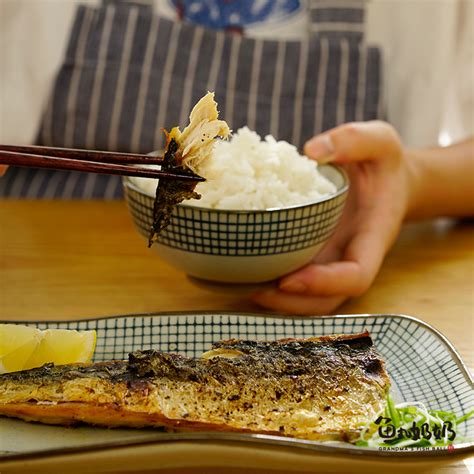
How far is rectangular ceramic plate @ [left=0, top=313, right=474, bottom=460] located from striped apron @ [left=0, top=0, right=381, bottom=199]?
42.7 inches

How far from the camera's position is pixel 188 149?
2.92 feet

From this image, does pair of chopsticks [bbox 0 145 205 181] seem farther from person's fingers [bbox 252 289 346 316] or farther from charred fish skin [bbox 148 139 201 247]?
person's fingers [bbox 252 289 346 316]

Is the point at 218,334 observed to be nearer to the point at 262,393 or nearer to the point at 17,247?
the point at 262,393

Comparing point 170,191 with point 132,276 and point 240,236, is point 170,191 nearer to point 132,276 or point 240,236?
point 240,236

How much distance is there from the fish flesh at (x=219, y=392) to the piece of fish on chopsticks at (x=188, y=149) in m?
0.21

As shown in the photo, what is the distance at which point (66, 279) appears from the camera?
1.43 m

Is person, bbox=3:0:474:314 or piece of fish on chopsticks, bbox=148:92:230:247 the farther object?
person, bbox=3:0:474:314

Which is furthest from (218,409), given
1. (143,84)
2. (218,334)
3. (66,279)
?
(143,84)

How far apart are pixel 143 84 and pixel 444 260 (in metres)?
1.16

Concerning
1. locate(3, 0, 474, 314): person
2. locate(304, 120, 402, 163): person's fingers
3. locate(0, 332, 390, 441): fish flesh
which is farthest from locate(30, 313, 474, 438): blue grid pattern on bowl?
locate(3, 0, 474, 314): person

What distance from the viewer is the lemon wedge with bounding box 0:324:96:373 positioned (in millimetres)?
1001

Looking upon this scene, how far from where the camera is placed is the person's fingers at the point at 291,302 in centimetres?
127

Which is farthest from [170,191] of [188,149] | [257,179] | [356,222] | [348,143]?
[356,222]

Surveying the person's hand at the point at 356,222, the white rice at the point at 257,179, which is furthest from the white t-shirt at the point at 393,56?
the white rice at the point at 257,179
